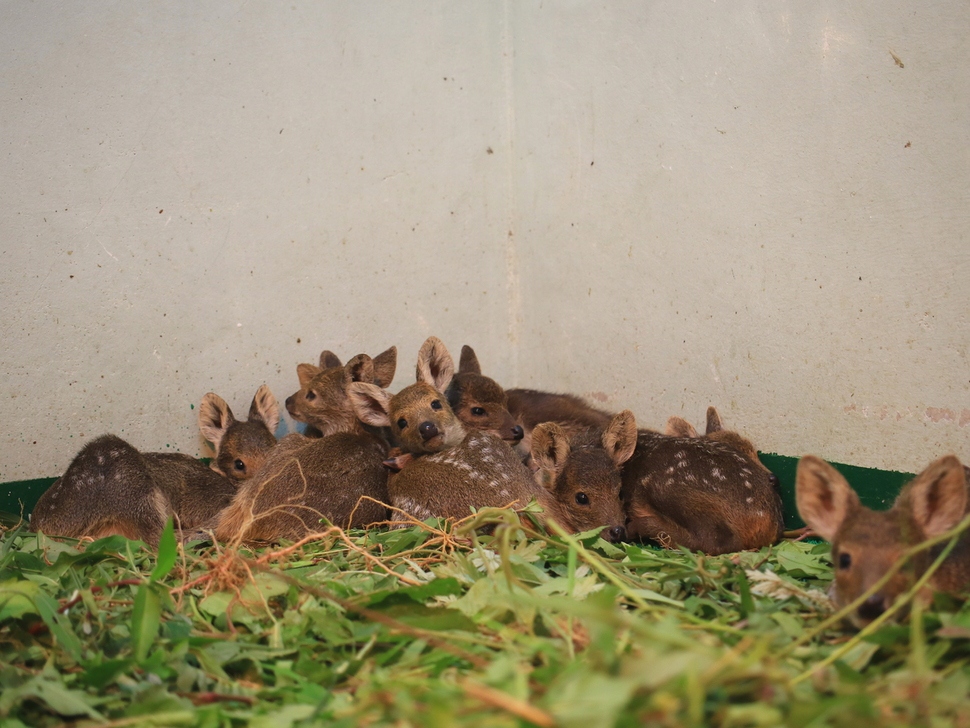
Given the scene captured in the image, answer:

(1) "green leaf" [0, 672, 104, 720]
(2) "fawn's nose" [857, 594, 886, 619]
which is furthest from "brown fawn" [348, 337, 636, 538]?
(1) "green leaf" [0, 672, 104, 720]

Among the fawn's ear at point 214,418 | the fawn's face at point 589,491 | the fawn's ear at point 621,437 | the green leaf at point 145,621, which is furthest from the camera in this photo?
the fawn's ear at point 214,418

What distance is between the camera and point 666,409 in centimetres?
513

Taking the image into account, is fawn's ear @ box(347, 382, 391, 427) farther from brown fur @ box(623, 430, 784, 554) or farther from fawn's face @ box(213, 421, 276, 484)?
brown fur @ box(623, 430, 784, 554)

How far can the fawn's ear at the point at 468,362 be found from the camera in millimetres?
5535

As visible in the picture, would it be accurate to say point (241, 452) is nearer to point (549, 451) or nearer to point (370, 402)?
point (370, 402)

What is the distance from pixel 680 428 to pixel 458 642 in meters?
2.61

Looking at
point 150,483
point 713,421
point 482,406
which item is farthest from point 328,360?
point 713,421

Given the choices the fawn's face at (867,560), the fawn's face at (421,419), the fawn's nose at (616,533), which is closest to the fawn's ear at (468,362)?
the fawn's face at (421,419)

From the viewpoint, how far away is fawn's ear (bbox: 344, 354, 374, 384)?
504 cm

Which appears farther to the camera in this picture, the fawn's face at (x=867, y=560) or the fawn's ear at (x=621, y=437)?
the fawn's ear at (x=621, y=437)

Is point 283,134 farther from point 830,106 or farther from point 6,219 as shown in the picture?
point 830,106

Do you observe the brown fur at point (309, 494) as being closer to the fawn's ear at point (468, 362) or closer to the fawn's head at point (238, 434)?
the fawn's head at point (238, 434)

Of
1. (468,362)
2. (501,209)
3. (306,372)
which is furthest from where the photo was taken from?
(501,209)

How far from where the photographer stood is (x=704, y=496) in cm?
406
